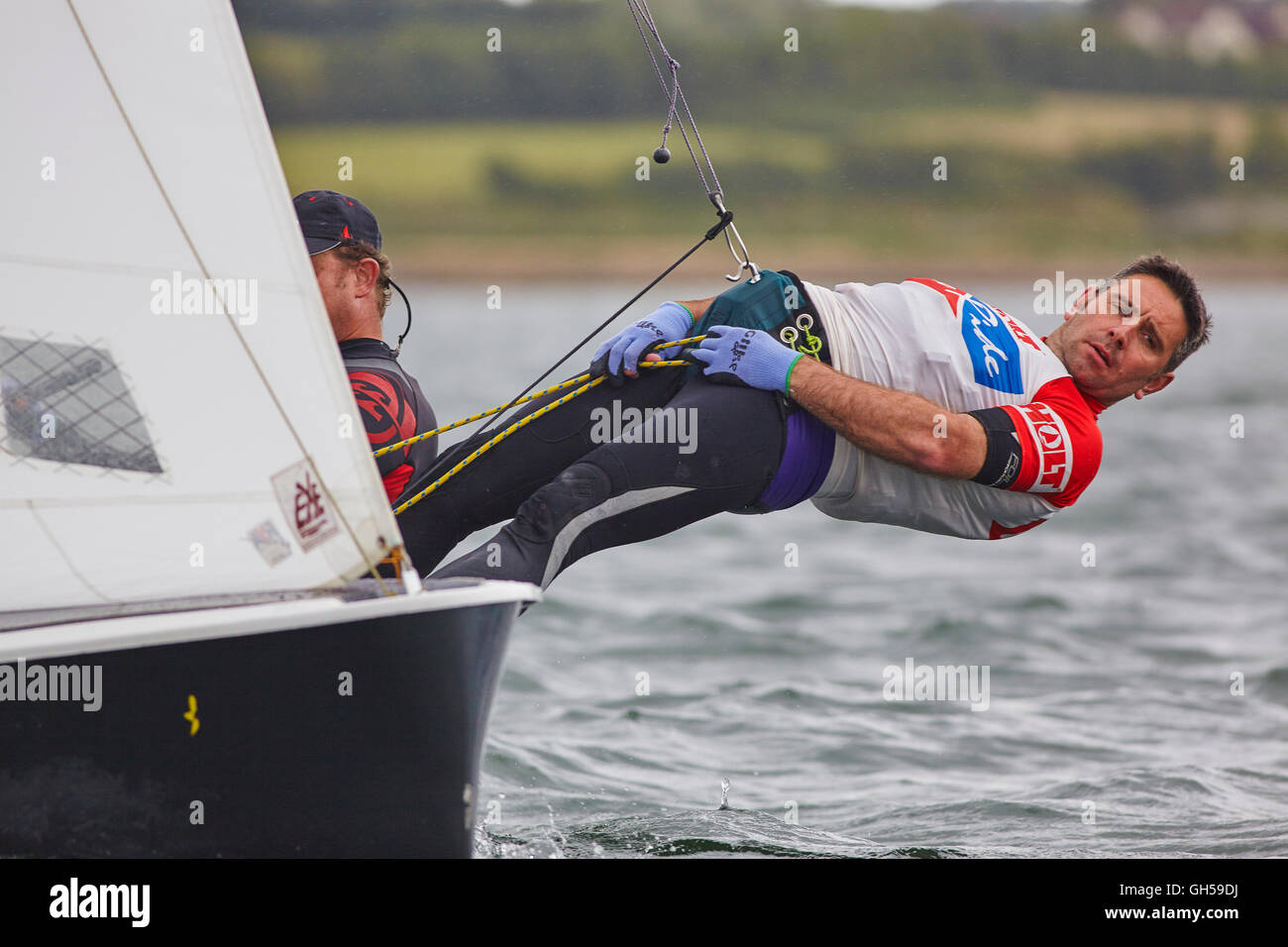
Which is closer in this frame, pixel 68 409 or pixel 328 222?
pixel 68 409

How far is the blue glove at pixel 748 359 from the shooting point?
372 cm

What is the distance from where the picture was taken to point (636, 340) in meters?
3.96

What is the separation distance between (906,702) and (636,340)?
13.3 ft

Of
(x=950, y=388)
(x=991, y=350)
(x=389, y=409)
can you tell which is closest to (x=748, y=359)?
(x=950, y=388)

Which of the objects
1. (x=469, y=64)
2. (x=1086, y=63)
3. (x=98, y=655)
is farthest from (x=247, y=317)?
(x=1086, y=63)

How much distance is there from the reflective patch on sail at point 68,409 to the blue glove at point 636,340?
128 cm

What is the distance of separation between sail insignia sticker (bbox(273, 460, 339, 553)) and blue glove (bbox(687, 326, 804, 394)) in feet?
3.71

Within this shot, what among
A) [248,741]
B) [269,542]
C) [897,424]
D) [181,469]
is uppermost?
A: [897,424]

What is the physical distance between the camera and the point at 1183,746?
22.2ft

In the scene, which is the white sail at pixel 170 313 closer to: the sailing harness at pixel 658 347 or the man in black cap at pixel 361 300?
the sailing harness at pixel 658 347

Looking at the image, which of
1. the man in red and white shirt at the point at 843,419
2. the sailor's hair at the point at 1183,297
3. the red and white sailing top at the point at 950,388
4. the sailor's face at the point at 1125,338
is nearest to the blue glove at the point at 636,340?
the man in red and white shirt at the point at 843,419

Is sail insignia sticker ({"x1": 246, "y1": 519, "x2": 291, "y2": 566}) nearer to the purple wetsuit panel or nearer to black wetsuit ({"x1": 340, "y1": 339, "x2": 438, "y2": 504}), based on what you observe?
black wetsuit ({"x1": 340, "y1": 339, "x2": 438, "y2": 504})

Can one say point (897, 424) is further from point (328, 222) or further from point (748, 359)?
point (328, 222)
